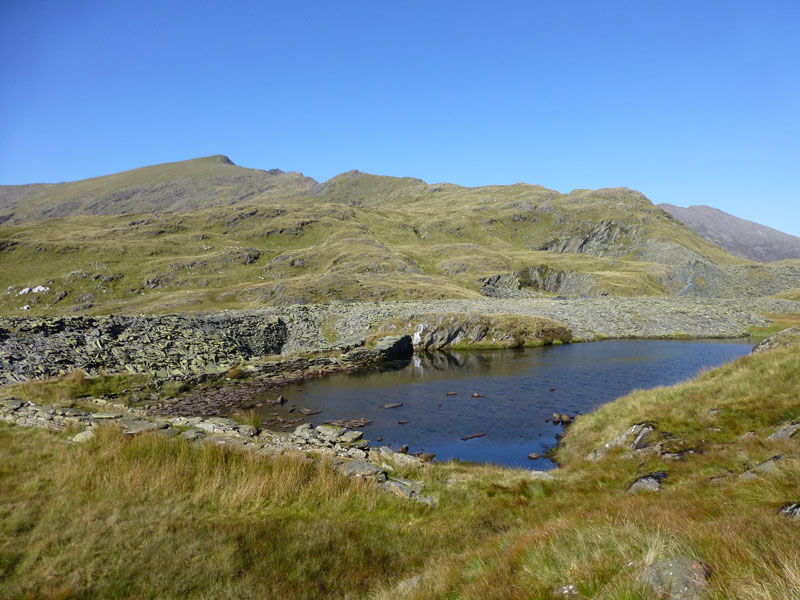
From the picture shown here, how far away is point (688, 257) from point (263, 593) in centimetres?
17595

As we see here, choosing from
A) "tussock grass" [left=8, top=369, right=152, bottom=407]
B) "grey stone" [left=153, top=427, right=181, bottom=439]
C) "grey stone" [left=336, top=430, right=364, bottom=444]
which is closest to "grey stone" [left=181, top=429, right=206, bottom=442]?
"grey stone" [left=153, top=427, right=181, bottom=439]

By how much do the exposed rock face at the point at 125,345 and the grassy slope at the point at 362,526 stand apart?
23.0 meters

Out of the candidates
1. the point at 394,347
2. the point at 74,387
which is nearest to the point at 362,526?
the point at 74,387

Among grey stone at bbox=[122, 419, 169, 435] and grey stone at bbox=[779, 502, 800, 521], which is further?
grey stone at bbox=[122, 419, 169, 435]

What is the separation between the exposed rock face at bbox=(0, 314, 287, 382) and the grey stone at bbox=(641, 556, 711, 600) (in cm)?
4074

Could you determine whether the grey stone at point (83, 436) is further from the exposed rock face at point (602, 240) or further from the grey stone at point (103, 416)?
the exposed rock face at point (602, 240)

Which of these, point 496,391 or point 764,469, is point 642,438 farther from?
point 496,391

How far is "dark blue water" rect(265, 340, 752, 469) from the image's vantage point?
998 inches

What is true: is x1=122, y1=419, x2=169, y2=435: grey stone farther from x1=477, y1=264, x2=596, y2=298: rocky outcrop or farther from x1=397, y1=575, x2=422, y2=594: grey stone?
x1=477, y1=264, x2=596, y2=298: rocky outcrop

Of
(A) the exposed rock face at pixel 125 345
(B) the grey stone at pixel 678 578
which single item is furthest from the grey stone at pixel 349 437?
(A) the exposed rock face at pixel 125 345

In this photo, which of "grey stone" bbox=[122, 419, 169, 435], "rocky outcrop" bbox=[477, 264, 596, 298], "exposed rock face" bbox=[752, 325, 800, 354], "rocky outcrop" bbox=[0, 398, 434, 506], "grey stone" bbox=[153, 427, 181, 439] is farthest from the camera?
"rocky outcrop" bbox=[477, 264, 596, 298]

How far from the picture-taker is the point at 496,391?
35.8 metres

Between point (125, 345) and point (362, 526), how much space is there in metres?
40.2

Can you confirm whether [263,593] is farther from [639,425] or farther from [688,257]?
[688,257]
